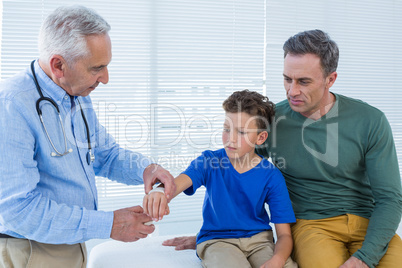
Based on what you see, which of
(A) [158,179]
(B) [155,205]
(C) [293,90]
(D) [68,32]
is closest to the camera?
(D) [68,32]

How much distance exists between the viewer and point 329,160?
189cm

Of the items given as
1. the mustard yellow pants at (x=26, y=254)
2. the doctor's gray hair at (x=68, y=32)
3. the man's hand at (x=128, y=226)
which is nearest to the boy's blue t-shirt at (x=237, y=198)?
the man's hand at (x=128, y=226)

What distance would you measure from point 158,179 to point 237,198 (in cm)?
37

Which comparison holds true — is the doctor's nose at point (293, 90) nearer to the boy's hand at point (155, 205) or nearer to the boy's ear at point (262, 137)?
the boy's ear at point (262, 137)

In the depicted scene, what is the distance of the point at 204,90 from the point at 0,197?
7.95ft

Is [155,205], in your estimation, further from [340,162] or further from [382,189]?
[382,189]

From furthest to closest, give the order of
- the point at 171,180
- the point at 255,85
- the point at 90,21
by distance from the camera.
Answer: the point at 255,85, the point at 171,180, the point at 90,21

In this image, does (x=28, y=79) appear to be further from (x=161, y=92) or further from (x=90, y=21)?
(x=161, y=92)

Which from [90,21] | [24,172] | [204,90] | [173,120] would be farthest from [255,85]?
[24,172]

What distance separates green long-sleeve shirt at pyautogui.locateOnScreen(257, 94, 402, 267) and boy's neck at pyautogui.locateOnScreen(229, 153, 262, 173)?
0.50 feet

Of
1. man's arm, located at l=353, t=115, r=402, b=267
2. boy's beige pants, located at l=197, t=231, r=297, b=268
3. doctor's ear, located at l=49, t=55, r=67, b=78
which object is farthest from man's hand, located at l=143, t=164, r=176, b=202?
man's arm, located at l=353, t=115, r=402, b=267

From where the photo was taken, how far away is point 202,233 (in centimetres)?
180

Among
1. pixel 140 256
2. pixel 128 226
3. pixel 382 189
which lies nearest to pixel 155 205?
pixel 128 226

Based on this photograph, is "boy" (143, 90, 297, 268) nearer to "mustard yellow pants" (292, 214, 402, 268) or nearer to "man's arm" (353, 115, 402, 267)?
"mustard yellow pants" (292, 214, 402, 268)
